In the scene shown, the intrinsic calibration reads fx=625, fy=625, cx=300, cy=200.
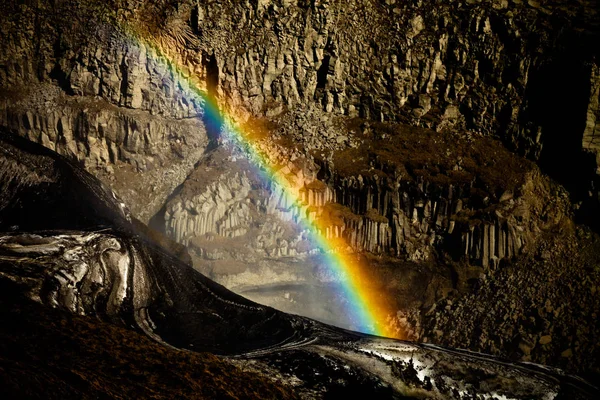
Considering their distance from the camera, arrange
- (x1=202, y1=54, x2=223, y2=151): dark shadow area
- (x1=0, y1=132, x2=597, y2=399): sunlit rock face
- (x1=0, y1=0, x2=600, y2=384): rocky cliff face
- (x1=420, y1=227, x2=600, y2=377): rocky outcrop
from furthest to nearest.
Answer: (x1=202, y1=54, x2=223, y2=151): dark shadow area
(x1=0, y1=0, x2=600, y2=384): rocky cliff face
(x1=420, y1=227, x2=600, y2=377): rocky outcrop
(x1=0, y1=132, x2=597, y2=399): sunlit rock face

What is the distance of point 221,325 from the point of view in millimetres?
13516

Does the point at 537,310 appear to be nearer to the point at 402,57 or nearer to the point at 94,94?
the point at 402,57

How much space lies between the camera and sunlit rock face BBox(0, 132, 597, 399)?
11203mm

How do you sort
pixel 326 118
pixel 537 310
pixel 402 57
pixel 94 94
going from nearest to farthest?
pixel 537 310 → pixel 94 94 → pixel 402 57 → pixel 326 118

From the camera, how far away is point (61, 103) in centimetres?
3250

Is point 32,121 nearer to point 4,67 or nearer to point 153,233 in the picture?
point 4,67

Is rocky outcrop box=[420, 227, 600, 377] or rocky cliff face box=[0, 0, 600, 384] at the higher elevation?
rocky cliff face box=[0, 0, 600, 384]

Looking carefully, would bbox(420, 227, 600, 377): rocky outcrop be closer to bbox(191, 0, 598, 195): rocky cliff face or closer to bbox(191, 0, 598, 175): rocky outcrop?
bbox(191, 0, 598, 195): rocky cliff face

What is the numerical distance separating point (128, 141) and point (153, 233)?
372 inches

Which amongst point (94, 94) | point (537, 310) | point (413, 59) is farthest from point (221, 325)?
point (413, 59)

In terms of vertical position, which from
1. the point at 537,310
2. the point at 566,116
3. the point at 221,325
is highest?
the point at 566,116

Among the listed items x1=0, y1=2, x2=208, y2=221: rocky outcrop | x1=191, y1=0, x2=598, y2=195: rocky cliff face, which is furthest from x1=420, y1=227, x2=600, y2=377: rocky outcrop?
x1=0, y1=2, x2=208, y2=221: rocky outcrop

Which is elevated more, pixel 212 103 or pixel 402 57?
pixel 402 57

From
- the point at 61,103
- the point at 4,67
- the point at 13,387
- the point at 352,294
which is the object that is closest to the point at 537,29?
the point at 352,294
